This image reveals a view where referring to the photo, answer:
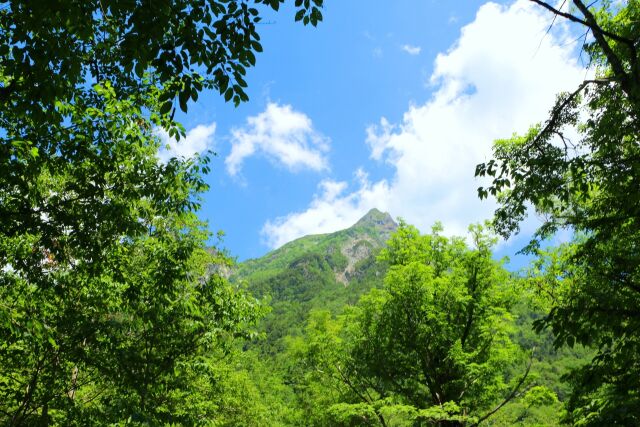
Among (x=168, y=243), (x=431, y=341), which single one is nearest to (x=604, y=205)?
(x=168, y=243)

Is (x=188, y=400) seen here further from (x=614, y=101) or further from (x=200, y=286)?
(x=614, y=101)

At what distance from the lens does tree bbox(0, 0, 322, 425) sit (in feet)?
13.9

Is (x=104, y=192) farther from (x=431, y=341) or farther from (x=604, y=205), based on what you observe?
(x=431, y=341)

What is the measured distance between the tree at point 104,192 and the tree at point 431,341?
8532 mm

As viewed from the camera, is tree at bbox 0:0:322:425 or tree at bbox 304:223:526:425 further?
tree at bbox 304:223:526:425

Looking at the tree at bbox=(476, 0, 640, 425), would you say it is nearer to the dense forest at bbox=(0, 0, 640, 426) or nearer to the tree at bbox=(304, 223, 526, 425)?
the dense forest at bbox=(0, 0, 640, 426)

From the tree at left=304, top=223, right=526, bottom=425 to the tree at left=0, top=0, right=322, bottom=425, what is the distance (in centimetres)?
853

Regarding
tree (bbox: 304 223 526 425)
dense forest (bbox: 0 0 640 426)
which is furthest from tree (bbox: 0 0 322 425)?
tree (bbox: 304 223 526 425)

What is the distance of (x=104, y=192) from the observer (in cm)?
757

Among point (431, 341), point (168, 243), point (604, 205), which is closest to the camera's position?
point (604, 205)

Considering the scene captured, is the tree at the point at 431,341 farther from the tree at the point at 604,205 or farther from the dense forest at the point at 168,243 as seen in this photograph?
the tree at the point at 604,205

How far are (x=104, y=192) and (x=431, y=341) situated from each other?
13911 millimetres

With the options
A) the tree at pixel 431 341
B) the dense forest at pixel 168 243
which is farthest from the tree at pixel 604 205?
the tree at pixel 431 341

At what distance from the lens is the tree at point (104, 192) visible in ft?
13.9
